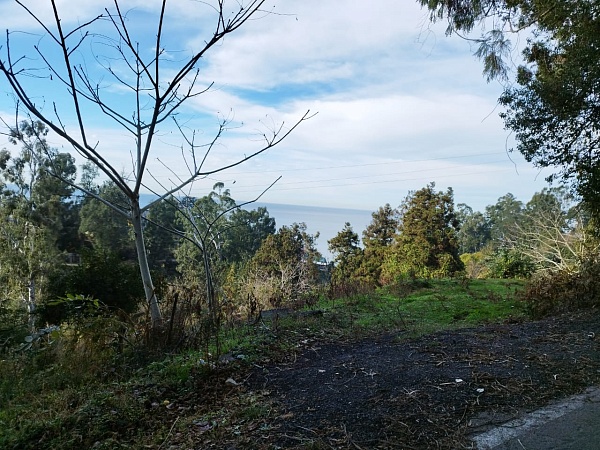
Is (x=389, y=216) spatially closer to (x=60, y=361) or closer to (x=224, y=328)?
(x=224, y=328)

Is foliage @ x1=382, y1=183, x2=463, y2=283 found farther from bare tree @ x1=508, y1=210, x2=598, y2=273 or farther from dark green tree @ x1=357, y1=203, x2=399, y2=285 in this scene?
bare tree @ x1=508, y1=210, x2=598, y2=273

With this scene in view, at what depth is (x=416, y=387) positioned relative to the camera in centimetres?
275

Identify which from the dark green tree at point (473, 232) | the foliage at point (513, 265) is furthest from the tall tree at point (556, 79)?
the dark green tree at point (473, 232)

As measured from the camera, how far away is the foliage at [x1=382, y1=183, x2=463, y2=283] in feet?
72.6

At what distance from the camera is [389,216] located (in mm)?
27000

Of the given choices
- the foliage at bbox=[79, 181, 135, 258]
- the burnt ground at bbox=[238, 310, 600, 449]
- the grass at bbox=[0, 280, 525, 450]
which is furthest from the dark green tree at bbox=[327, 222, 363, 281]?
the burnt ground at bbox=[238, 310, 600, 449]

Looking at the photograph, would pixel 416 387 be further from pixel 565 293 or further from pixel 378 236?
pixel 378 236

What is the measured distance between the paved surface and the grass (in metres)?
1.21

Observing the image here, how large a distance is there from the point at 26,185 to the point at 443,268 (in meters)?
21.1

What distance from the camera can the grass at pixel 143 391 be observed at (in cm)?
259

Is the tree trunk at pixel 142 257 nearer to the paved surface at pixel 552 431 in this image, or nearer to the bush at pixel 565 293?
the paved surface at pixel 552 431

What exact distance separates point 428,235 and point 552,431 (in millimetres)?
20940

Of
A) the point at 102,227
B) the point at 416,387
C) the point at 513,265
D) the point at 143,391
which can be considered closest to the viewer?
the point at 416,387

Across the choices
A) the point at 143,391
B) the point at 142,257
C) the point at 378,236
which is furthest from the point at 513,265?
the point at 143,391
